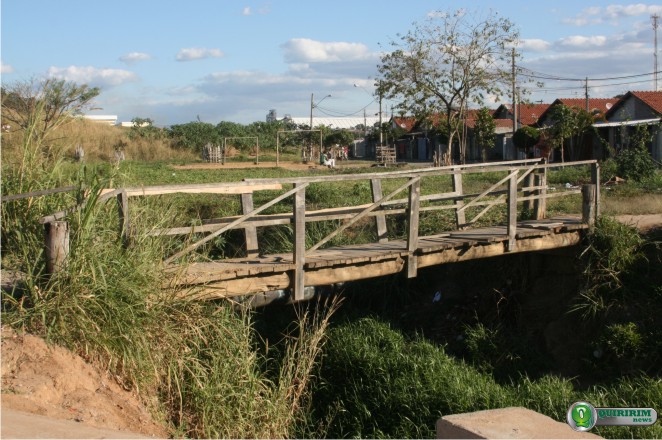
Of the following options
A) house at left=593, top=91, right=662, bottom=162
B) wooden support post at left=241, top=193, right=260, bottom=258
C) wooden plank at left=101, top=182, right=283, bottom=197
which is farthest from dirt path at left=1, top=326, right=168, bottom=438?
house at left=593, top=91, right=662, bottom=162

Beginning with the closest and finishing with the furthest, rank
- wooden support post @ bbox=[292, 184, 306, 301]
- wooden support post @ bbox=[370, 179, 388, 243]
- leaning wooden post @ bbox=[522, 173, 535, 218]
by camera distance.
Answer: wooden support post @ bbox=[292, 184, 306, 301]
wooden support post @ bbox=[370, 179, 388, 243]
leaning wooden post @ bbox=[522, 173, 535, 218]

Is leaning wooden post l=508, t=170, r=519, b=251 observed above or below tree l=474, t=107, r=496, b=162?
below

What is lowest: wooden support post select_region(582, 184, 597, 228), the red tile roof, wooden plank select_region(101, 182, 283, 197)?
wooden support post select_region(582, 184, 597, 228)

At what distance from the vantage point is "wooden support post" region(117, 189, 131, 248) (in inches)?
284

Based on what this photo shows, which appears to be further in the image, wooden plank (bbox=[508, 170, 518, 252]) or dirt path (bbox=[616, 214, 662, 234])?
dirt path (bbox=[616, 214, 662, 234])

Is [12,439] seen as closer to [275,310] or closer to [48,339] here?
[48,339]

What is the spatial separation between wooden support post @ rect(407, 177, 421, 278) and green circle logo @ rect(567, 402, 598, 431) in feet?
15.4

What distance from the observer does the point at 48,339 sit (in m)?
5.94

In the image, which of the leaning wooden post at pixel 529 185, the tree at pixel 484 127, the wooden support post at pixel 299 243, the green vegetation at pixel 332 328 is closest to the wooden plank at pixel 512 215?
the green vegetation at pixel 332 328

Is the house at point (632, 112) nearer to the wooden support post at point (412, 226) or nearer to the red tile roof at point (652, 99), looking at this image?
the red tile roof at point (652, 99)

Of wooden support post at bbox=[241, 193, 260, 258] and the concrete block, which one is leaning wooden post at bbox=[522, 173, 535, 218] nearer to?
wooden support post at bbox=[241, 193, 260, 258]

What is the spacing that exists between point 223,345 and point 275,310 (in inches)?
185

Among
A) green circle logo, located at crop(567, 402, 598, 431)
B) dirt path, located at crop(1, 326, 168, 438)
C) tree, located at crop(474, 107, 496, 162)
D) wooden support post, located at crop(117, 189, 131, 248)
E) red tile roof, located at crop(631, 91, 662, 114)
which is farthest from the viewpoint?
tree, located at crop(474, 107, 496, 162)

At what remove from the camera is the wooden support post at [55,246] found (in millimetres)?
6355
